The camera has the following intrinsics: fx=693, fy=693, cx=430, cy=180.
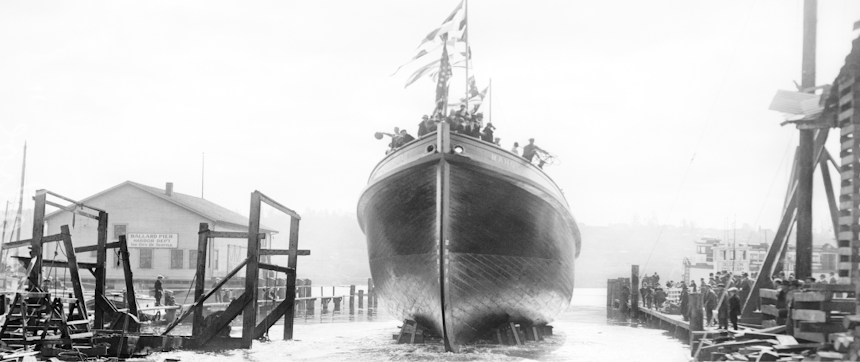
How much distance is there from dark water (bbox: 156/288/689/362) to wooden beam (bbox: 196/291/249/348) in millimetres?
293

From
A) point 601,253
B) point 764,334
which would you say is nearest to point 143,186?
point 764,334

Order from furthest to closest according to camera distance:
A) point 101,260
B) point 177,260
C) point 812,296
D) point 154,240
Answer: point 154,240, point 177,260, point 101,260, point 812,296

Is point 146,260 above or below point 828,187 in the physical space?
below

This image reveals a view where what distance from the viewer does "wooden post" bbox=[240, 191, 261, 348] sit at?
525 inches

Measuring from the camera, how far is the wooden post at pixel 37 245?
11.0 m

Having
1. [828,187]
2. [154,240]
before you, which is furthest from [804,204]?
[154,240]

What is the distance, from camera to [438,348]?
15.6 metres

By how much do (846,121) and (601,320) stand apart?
21.1 m

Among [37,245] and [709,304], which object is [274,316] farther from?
[709,304]

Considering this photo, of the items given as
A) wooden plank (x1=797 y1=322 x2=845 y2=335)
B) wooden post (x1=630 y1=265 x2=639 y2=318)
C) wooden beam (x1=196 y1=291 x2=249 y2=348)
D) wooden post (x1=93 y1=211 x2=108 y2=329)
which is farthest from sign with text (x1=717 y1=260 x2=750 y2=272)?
wooden post (x1=93 y1=211 x2=108 y2=329)

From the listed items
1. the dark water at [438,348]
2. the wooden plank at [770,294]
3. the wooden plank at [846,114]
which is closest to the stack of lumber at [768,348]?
the wooden plank at [770,294]

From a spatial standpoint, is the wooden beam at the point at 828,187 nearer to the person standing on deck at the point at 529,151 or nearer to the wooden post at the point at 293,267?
the person standing on deck at the point at 529,151

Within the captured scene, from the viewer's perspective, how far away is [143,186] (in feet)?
105

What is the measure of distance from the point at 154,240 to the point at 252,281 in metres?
20.1
